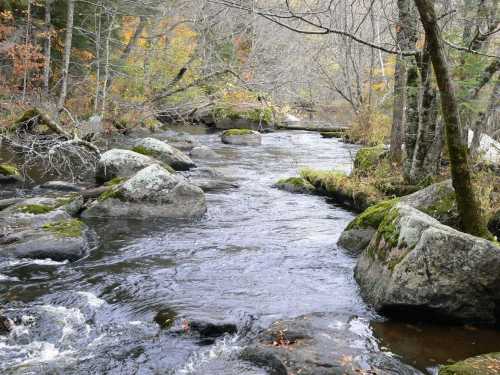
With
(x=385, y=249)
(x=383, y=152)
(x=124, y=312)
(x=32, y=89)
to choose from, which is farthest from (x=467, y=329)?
(x=32, y=89)

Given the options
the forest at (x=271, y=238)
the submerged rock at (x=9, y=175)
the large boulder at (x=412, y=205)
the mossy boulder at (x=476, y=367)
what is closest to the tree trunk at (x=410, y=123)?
the forest at (x=271, y=238)

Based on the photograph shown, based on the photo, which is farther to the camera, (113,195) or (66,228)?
(113,195)

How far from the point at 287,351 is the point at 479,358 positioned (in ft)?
5.50

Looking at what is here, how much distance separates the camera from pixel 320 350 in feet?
16.0

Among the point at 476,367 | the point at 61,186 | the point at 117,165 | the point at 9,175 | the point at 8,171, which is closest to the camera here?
the point at 476,367

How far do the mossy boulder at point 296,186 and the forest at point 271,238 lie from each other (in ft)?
0.13

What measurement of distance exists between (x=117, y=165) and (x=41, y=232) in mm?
4640

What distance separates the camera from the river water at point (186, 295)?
5.16m

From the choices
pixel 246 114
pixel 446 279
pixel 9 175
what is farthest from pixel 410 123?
pixel 246 114

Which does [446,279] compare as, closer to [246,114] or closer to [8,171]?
[8,171]

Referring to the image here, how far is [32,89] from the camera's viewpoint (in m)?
17.8

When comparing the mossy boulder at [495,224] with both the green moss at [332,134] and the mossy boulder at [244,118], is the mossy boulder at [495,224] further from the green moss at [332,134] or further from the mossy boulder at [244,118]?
the mossy boulder at [244,118]

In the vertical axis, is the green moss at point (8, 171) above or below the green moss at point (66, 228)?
above

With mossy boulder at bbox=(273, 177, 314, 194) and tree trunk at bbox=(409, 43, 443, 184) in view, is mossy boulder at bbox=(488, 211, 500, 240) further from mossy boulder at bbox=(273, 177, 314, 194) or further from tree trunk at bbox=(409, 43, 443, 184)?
mossy boulder at bbox=(273, 177, 314, 194)
